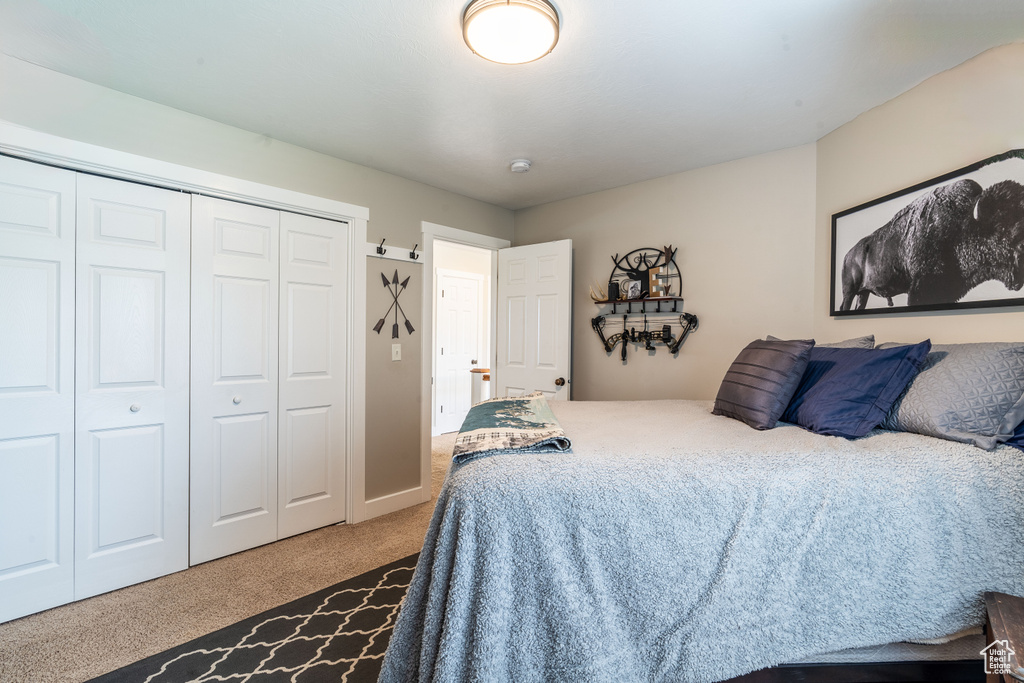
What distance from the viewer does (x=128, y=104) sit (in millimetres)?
2312

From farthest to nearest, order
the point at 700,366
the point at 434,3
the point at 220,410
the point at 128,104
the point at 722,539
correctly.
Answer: the point at 700,366
the point at 220,410
the point at 128,104
the point at 434,3
the point at 722,539

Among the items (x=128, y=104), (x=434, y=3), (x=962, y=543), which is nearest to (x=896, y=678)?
(x=962, y=543)

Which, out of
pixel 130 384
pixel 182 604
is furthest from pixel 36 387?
pixel 182 604

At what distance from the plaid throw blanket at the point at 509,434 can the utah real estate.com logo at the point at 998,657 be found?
1096mm

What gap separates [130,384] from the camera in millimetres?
2363

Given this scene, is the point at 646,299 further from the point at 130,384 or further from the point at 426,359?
the point at 130,384

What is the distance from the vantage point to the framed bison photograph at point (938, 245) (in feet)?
5.64

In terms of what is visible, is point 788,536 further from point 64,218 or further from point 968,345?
point 64,218

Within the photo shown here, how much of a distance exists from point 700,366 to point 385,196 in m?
2.52

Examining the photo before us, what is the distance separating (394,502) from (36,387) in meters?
2.09

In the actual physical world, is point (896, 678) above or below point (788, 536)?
below

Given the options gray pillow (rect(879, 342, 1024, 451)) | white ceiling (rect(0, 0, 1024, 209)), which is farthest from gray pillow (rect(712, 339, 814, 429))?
white ceiling (rect(0, 0, 1024, 209))

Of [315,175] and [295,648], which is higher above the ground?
[315,175]

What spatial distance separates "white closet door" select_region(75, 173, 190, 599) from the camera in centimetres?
224
